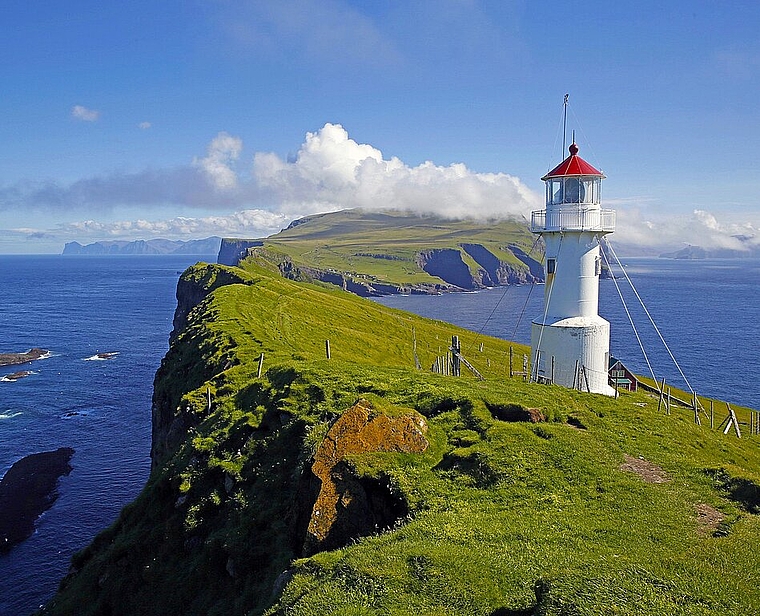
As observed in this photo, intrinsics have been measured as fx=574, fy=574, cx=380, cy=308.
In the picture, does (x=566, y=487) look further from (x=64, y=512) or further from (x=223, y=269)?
(x=223, y=269)

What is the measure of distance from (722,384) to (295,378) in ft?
288

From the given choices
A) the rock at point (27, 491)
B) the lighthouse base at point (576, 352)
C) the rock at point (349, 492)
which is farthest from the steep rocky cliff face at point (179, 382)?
the lighthouse base at point (576, 352)

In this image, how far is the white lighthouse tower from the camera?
99.9 ft

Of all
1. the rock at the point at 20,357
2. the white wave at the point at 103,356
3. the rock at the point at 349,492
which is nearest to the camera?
the rock at the point at 349,492

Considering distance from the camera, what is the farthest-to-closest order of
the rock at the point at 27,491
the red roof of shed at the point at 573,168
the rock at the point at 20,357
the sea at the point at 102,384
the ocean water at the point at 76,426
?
the rock at the point at 20,357, the rock at the point at 27,491, the sea at the point at 102,384, the ocean water at the point at 76,426, the red roof of shed at the point at 573,168

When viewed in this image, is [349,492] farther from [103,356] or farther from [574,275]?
[103,356]

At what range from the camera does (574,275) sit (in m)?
30.9

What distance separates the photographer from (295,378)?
88.0 feet

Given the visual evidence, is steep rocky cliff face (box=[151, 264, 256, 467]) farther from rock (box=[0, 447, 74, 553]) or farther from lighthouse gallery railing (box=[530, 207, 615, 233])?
lighthouse gallery railing (box=[530, 207, 615, 233])

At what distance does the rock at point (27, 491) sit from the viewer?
50.8 metres

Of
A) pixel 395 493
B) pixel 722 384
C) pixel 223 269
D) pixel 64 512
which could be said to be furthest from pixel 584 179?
pixel 223 269

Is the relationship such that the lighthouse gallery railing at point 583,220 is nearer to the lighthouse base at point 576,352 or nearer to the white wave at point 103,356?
the lighthouse base at point 576,352

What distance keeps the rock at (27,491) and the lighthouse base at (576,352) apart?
46546mm

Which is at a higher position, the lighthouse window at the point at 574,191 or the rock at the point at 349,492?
the lighthouse window at the point at 574,191
